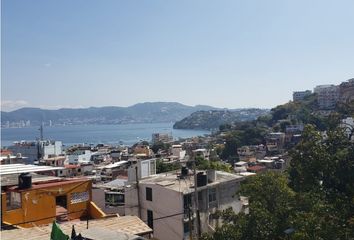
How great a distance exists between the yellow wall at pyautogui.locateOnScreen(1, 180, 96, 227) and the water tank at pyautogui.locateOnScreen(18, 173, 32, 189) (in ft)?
0.70

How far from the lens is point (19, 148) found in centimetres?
6244

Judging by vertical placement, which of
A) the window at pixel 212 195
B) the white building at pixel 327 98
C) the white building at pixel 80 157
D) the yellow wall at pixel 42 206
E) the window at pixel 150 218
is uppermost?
the white building at pixel 327 98

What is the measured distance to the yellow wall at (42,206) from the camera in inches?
439

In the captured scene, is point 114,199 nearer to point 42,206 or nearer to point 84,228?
point 42,206

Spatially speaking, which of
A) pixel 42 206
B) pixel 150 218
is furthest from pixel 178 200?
pixel 42 206

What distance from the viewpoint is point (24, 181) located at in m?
11.4

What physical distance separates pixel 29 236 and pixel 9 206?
11.8 ft

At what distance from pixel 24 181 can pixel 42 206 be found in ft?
2.70

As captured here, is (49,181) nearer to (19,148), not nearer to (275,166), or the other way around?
(275,166)

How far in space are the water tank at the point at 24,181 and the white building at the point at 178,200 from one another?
6.12m

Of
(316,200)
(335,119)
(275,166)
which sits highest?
(335,119)

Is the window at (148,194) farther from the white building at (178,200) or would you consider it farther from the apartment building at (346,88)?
the apartment building at (346,88)

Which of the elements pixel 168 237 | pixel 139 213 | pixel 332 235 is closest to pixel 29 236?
pixel 332 235

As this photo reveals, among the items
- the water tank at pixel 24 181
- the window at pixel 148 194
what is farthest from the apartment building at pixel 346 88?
the water tank at pixel 24 181
